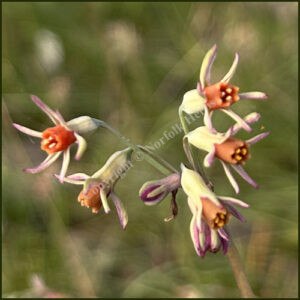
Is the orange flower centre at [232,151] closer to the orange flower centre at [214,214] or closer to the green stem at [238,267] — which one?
the orange flower centre at [214,214]

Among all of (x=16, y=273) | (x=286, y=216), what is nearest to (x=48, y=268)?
(x=16, y=273)

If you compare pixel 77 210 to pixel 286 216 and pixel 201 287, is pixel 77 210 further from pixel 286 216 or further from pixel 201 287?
pixel 286 216

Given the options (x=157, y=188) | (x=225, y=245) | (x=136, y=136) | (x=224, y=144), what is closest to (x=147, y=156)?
(x=157, y=188)

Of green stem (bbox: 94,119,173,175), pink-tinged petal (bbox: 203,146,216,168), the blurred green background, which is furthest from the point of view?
the blurred green background

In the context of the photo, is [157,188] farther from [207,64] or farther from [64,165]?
[207,64]

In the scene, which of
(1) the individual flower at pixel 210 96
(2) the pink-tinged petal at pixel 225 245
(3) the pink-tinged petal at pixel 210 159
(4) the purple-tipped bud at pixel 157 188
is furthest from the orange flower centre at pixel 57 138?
(2) the pink-tinged petal at pixel 225 245

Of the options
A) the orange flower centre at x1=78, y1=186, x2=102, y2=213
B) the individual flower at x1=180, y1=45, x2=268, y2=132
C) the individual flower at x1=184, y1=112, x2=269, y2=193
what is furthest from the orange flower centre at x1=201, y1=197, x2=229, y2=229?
the orange flower centre at x1=78, y1=186, x2=102, y2=213

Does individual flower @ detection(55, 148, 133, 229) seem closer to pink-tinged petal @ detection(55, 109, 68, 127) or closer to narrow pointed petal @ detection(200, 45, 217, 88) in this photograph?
pink-tinged petal @ detection(55, 109, 68, 127)
